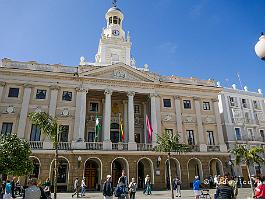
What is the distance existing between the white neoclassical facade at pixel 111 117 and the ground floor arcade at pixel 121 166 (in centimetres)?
11

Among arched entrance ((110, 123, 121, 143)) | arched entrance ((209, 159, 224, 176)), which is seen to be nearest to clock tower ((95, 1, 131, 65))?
arched entrance ((110, 123, 121, 143))

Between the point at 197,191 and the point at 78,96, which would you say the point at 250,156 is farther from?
the point at 78,96

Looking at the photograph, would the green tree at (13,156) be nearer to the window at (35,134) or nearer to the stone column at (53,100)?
the window at (35,134)

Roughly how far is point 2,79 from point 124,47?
67.0ft

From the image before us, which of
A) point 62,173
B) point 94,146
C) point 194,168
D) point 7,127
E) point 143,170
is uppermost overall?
point 7,127

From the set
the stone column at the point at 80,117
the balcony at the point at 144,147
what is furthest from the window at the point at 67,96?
the balcony at the point at 144,147

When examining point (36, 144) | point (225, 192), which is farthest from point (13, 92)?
point (225, 192)

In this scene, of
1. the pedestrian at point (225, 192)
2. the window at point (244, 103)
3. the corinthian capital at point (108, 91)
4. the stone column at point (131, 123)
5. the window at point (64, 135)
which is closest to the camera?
the pedestrian at point (225, 192)

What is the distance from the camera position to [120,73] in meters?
33.9

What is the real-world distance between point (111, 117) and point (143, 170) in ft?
27.2

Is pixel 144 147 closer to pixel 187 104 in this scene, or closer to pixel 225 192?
pixel 187 104

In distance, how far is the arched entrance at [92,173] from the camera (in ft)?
99.1

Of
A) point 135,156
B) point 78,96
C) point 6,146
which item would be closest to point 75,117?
point 78,96

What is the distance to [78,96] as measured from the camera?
1254 inches
